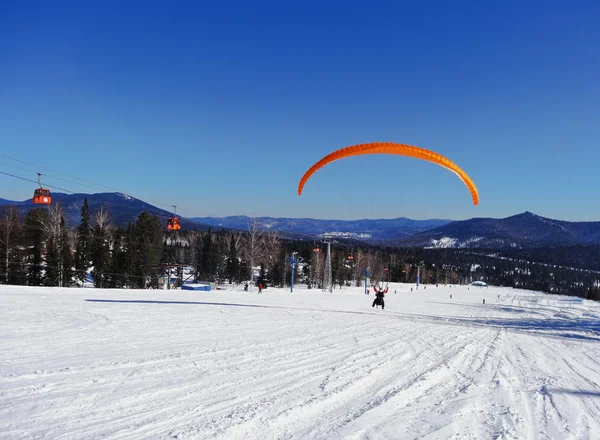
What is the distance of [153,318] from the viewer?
14.0 metres

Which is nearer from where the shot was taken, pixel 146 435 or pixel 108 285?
pixel 146 435

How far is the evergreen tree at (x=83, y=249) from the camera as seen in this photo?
45.6 m

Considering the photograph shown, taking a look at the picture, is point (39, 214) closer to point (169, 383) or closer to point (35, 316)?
point (35, 316)

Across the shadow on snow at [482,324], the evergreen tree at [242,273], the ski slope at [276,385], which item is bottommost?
the evergreen tree at [242,273]

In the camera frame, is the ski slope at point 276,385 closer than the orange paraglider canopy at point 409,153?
Yes

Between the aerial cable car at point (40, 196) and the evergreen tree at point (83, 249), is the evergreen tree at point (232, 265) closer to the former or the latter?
the evergreen tree at point (83, 249)

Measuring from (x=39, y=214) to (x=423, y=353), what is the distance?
150 ft

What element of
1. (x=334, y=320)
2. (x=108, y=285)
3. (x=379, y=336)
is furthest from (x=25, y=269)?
(x=379, y=336)

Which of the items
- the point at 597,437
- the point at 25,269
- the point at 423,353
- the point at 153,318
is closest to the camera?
the point at 597,437

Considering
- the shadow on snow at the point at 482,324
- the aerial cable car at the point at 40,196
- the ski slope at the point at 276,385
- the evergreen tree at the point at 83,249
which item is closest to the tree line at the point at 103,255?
the evergreen tree at the point at 83,249

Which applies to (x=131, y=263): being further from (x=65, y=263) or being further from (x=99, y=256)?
(x=65, y=263)

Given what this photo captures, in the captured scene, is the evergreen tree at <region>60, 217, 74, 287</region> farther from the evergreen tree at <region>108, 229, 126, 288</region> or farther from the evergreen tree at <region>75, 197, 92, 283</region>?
the evergreen tree at <region>108, 229, 126, 288</region>

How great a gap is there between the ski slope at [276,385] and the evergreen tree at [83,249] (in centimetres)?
3732

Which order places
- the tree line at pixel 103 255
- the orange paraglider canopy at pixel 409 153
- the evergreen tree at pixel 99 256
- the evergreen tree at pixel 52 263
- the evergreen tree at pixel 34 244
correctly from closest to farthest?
the orange paraglider canopy at pixel 409 153 < the tree line at pixel 103 255 < the evergreen tree at pixel 34 244 < the evergreen tree at pixel 52 263 < the evergreen tree at pixel 99 256
